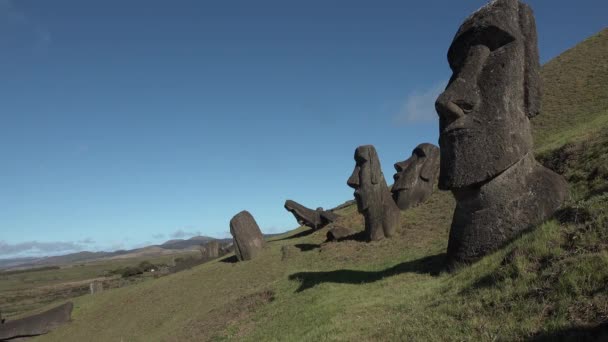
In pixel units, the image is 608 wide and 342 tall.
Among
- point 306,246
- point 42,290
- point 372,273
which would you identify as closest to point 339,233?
point 306,246

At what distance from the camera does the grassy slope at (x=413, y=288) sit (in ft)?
16.5

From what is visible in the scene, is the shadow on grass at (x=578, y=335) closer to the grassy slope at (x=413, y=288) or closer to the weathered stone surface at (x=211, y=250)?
the grassy slope at (x=413, y=288)

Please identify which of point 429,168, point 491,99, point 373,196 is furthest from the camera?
point 429,168

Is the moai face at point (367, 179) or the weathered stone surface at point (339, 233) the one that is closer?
the moai face at point (367, 179)

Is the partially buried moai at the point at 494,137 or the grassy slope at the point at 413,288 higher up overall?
the partially buried moai at the point at 494,137

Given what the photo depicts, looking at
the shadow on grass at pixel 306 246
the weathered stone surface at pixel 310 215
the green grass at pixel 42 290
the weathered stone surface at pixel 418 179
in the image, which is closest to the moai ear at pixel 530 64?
the weathered stone surface at pixel 418 179

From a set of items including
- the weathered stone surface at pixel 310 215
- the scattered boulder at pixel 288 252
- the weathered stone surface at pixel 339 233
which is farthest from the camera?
the weathered stone surface at pixel 310 215

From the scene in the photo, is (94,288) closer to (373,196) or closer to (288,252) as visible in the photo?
(288,252)

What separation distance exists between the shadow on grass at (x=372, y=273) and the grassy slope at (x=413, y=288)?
62 mm

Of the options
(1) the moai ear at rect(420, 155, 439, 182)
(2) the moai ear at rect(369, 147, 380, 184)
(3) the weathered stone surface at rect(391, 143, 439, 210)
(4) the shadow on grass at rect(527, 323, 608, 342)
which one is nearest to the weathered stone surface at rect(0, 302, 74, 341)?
(2) the moai ear at rect(369, 147, 380, 184)

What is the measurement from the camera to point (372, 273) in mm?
11625

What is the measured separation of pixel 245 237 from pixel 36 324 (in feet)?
34.3

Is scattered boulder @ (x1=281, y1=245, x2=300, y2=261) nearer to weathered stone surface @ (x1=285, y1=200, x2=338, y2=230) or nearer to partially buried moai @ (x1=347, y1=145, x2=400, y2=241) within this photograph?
partially buried moai @ (x1=347, y1=145, x2=400, y2=241)

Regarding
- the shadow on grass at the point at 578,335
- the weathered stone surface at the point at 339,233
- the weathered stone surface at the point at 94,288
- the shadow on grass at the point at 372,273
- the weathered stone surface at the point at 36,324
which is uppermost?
the weathered stone surface at the point at 339,233
